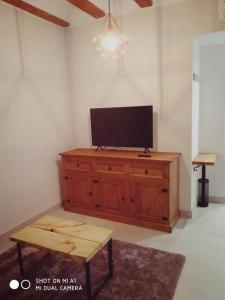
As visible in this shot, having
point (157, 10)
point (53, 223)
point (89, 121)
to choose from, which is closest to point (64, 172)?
point (89, 121)

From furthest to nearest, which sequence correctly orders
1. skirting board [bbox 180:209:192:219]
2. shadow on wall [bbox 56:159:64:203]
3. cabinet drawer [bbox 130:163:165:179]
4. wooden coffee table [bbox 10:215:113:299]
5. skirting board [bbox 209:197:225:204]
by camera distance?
shadow on wall [bbox 56:159:64:203], skirting board [bbox 209:197:225:204], skirting board [bbox 180:209:192:219], cabinet drawer [bbox 130:163:165:179], wooden coffee table [bbox 10:215:113:299]

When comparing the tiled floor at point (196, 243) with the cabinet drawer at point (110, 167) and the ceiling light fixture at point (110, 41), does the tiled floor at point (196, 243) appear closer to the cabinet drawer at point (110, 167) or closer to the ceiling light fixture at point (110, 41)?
the cabinet drawer at point (110, 167)

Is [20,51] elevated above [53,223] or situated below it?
above

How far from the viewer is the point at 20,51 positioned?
9.80ft

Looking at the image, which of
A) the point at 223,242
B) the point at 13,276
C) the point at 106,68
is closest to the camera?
the point at 13,276

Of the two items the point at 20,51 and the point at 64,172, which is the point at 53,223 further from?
the point at 20,51

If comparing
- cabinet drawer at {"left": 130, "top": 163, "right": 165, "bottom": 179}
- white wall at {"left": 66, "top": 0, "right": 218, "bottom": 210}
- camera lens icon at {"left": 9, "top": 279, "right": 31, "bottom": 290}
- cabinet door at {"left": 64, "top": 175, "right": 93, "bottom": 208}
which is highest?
white wall at {"left": 66, "top": 0, "right": 218, "bottom": 210}

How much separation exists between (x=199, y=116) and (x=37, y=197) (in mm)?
2661

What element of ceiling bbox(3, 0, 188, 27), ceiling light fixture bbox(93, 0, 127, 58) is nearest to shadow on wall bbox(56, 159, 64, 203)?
ceiling light fixture bbox(93, 0, 127, 58)

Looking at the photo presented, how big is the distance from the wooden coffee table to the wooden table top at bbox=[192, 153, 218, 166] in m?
1.62

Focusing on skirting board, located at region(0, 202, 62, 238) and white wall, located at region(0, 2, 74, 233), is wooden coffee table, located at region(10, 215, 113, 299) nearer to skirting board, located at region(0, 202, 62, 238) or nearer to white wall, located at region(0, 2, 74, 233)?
skirting board, located at region(0, 202, 62, 238)

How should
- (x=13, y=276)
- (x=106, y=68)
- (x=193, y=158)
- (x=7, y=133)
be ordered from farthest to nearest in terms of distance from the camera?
(x=106, y=68) < (x=193, y=158) < (x=7, y=133) < (x=13, y=276)

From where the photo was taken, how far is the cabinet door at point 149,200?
9.32ft

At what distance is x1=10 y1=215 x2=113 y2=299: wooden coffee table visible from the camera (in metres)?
1.77
